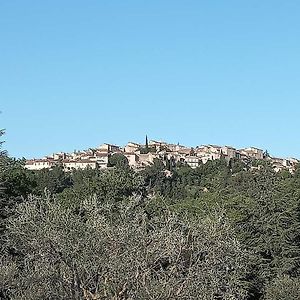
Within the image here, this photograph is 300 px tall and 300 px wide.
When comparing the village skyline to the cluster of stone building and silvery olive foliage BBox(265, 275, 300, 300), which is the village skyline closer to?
the cluster of stone building

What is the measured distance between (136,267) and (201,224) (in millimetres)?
2497

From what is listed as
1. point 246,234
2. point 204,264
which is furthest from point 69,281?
point 246,234

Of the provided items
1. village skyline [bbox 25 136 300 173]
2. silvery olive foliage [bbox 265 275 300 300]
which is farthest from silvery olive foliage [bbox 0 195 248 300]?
village skyline [bbox 25 136 300 173]

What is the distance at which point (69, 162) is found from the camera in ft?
412

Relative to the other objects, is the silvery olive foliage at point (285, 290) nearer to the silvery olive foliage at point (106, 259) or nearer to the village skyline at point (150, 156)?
the silvery olive foliage at point (106, 259)

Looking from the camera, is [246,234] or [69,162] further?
[69,162]

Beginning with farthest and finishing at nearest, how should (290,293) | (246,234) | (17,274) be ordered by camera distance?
(246,234)
(290,293)
(17,274)

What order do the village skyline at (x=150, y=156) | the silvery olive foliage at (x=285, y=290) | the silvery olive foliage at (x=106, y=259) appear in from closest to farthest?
the silvery olive foliage at (x=106, y=259) < the silvery olive foliage at (x=285, y=290) < the village skyline at (x=150, y=156)

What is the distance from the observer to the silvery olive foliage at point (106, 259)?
40.9ft

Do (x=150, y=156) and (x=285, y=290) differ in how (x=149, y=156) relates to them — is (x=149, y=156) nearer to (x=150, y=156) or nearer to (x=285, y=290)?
(x=150, y=156)

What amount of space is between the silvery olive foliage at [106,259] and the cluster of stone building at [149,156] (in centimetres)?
9788

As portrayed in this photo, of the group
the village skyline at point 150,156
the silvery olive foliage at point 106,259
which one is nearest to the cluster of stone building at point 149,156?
the village skyline at point 150,156

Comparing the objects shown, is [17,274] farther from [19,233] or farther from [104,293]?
[104,293]

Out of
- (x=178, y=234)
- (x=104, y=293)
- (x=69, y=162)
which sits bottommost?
(x=104, y=293)
